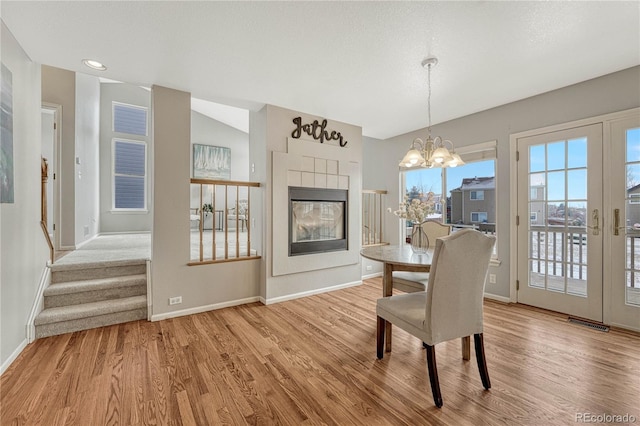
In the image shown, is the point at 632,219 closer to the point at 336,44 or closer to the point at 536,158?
the point at 536,158

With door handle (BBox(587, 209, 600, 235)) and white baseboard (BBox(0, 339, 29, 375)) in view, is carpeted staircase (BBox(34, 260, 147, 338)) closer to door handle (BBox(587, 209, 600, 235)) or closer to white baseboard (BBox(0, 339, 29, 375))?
white baseboard (BBox(0, 339, 29, 375))

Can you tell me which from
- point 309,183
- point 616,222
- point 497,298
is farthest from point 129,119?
point 616,222

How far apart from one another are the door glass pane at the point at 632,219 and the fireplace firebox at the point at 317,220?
10.0 ft

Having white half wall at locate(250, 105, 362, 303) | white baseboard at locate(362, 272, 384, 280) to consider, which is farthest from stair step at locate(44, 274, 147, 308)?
white baseboard at locate(362, 272, 384, 280)

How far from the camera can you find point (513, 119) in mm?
3479

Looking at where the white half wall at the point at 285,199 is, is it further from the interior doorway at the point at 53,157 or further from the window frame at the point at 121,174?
the window frame at the point at 121,174

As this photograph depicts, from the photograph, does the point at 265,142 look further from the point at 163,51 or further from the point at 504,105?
the point at 504,105

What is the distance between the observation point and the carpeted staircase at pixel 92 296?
8.57 ft

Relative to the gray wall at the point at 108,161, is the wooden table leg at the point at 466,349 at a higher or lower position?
lower

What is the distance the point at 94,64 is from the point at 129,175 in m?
4.78

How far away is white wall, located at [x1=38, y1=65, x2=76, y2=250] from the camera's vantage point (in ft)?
13.6

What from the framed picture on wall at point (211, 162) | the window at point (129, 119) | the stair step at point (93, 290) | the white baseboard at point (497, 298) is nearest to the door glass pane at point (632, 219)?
the white baseboard at point (497, 298)

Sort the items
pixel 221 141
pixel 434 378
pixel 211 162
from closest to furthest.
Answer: pixel 434 378
pixel 211 162
pixel 221 141

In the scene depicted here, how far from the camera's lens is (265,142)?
140 inches
